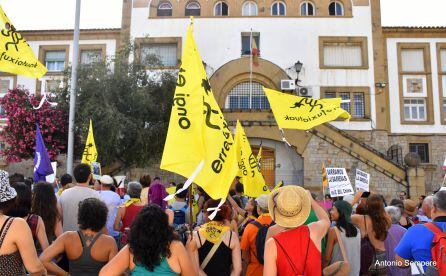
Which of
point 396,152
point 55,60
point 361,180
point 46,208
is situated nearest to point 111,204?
point 46,208

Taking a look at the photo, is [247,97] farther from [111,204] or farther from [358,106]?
[111,204]

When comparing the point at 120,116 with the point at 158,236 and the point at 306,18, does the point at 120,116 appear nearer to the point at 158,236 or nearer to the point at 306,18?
the point at 306,18

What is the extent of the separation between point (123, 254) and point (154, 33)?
83.3 ft

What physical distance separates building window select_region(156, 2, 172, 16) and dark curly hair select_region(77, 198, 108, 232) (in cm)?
2529

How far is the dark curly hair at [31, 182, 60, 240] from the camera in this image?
17.7 ft

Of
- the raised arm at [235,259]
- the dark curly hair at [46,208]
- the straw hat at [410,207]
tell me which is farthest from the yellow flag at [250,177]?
the dark curly hair at [46,208]

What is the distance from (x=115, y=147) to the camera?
20.4 meters

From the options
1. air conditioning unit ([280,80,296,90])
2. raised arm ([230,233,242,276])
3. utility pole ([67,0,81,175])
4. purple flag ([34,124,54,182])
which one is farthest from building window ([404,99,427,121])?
raised arm ([230,233,242,276])

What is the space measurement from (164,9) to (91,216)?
25.6 m

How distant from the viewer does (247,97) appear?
2711cm

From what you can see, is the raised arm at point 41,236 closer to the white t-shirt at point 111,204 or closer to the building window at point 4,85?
the white t-shirt at point 111,204

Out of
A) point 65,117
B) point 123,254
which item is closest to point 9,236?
point 123,254

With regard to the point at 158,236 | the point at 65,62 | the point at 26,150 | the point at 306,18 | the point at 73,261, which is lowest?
the point at 73,261

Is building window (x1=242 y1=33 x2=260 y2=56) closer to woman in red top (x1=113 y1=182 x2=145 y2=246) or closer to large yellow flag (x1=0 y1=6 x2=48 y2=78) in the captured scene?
large yellow flag (x1=0 y1=6 x2=48 y2=78)
